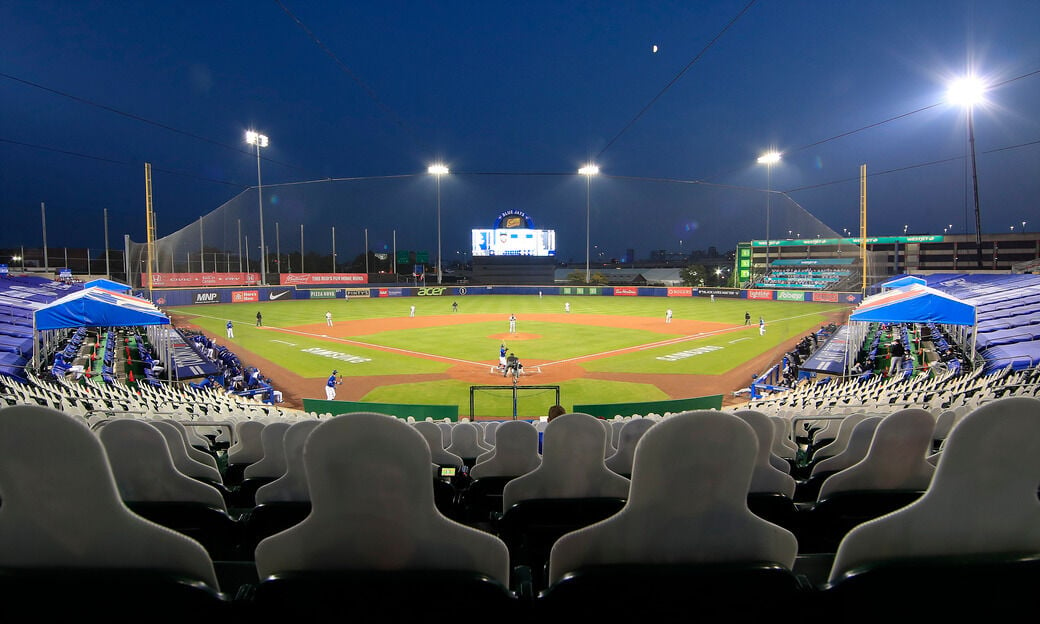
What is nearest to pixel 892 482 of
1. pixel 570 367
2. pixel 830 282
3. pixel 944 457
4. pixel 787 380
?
pixel 944 457

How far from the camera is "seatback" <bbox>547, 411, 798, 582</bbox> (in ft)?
5.06

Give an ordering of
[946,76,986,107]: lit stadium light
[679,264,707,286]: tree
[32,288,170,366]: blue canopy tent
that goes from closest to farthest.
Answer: [32,288,170,366]: blue canopy tent, [946,76,986,107]: lit stadium light, [679,264,707,286]: tree

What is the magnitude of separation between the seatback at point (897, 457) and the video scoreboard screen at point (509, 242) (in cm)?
8247

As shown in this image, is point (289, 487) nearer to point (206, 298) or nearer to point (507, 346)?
point (507, 346)

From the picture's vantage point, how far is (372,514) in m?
1.54

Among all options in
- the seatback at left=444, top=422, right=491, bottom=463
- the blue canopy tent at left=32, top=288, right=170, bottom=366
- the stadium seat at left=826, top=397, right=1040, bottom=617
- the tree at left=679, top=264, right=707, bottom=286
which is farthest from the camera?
the tree at left=679, top=264, right=707, bottom=286

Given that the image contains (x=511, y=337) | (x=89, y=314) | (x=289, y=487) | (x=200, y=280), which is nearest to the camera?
(x=289, y=487)

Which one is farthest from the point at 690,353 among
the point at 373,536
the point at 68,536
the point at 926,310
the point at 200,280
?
the point at 200,280

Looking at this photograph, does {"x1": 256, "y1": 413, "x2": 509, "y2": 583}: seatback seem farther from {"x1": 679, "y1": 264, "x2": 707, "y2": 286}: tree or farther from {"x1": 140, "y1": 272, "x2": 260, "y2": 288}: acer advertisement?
{"x1": 679, "y1": 264, "x2": 707, "y2": 286}: tree

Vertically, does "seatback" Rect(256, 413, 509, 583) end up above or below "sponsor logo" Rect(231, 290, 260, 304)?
below

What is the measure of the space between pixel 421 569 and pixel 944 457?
1610mm

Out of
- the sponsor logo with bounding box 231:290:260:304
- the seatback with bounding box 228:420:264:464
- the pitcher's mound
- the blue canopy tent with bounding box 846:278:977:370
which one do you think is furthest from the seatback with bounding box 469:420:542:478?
the sponsor logo with bounding box 231:290:260:304

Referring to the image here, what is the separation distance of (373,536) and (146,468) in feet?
5.63

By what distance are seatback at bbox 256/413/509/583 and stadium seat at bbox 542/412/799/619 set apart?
34cm
